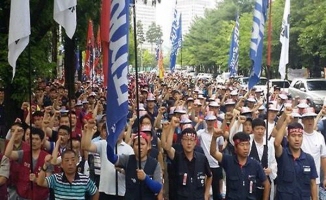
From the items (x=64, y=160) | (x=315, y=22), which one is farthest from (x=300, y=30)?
(x=64, y=160)

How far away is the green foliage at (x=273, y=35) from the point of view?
94.6ft

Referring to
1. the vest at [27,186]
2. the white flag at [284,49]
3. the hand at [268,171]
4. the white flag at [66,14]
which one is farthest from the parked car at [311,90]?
the vest at [27,186]

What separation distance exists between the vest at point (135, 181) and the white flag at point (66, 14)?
206 cm

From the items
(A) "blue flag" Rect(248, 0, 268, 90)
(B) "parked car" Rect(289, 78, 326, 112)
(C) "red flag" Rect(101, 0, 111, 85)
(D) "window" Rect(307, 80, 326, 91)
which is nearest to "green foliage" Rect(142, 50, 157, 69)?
(B) "parked car" Rect(289, 78, 326, 112)

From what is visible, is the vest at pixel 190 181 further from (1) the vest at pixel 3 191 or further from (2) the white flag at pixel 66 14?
(2) the white flag at pixel 66 14

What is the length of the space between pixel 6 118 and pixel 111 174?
604 cm

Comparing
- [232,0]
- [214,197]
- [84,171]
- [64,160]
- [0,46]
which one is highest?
[232,0]

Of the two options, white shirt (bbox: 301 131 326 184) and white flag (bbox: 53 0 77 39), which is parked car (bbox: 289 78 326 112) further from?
white flag (bbox: 53 0 77 39)

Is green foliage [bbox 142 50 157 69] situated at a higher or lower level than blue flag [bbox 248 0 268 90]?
lower

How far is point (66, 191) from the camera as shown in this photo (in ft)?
16.9

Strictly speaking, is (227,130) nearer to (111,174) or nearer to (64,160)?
(111,174)

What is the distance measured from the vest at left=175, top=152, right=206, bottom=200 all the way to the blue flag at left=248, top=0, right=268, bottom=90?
2319 mm

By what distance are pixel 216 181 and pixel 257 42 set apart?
7.15 ft

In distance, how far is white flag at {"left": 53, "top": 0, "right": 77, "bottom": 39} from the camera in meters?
6.67
